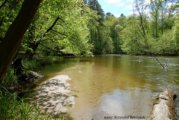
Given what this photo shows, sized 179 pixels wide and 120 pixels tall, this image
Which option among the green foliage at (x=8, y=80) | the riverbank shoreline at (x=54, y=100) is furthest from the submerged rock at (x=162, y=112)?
the green foliage at (x=8, y=80)

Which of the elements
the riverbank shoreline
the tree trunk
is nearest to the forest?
the tree trunk

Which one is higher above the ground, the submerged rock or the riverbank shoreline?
the submerged rock

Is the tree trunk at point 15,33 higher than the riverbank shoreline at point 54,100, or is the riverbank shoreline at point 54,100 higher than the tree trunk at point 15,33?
the tree trunk at point 15,33

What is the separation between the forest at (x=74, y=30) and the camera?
222 centimetres

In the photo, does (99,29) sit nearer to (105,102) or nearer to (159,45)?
(159,45)

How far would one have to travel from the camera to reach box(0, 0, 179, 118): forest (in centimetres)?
222

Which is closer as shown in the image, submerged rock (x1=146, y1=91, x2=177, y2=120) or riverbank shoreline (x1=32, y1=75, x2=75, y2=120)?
submerged rock (x1=146, y1=91, x2=177, y2=120)

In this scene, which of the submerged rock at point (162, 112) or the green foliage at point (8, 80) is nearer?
the submerged rock at point (162, 112)

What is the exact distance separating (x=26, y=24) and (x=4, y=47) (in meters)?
0.57

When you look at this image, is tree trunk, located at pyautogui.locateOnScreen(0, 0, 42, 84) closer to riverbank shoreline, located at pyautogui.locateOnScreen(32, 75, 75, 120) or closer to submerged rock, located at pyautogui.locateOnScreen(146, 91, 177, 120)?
riverbank shoreline, located at pyautogui.locateOnScreen(32, 75, 75, 120)

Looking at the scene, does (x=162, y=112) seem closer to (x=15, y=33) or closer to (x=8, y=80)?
(x=15, y=33)

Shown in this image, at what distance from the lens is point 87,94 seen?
19.3 ft

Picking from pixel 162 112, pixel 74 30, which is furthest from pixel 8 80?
pixel 162 112

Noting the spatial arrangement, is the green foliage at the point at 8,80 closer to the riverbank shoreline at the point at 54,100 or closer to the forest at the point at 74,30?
the forest at the point at 74,30
